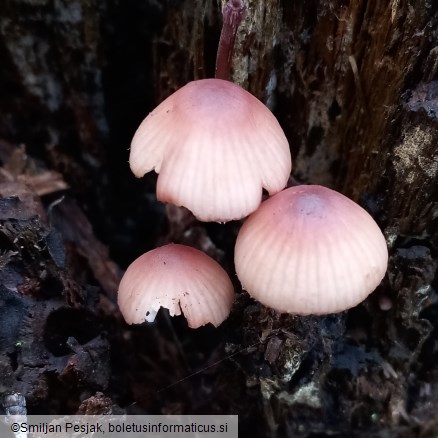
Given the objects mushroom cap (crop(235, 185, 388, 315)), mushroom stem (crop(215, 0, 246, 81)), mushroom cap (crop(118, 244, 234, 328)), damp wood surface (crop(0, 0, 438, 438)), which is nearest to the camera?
mushroom cap (crop(235, 185, 388, 315))

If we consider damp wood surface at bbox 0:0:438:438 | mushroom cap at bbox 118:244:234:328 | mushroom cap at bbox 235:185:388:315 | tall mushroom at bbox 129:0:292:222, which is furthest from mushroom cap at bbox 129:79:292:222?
damp wood surface at bbox 0:0:438:438

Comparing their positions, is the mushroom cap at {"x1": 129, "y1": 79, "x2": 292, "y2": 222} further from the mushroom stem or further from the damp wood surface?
the damp wood surface

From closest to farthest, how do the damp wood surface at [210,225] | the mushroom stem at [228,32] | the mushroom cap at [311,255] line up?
1. the mushroom cap at [311,255]
2. the mushroom stem at [228,32]
3. the damp wood surface at [210,225]

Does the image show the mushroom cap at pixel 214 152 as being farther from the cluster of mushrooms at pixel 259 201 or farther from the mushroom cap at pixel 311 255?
the mushroom cap at pixel 311 255

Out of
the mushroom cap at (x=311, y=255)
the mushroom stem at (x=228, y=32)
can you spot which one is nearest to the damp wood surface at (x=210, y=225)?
the mushroom stem at (x=228, y=32)

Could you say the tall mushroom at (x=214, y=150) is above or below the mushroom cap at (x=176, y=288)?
above
